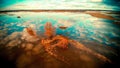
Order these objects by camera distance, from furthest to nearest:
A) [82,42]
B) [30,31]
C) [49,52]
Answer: [30,31], [82,42], [49,52]

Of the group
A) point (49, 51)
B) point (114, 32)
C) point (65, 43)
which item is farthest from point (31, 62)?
point (114, 32)

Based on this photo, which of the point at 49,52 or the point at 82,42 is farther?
the point at 82,42

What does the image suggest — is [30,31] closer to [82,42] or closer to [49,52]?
[49,52]

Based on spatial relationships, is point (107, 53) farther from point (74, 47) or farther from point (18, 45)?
point (18, 45)

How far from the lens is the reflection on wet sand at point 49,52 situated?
347 cm

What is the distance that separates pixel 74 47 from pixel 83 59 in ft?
2.49

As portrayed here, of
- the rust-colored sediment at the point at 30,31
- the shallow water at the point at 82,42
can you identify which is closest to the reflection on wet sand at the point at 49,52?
the shallow water at the point at 82,42

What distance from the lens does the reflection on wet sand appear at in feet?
11.4

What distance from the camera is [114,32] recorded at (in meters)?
5.62

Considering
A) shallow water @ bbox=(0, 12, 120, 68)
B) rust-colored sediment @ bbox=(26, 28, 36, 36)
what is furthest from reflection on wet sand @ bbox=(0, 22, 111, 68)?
rust-colored sediment @ bbox=(26, 28, 36, 36)

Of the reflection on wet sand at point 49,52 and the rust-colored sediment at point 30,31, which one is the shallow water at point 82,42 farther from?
the rust-colored sediment at point 30,31

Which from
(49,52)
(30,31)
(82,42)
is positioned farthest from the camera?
(30,31)

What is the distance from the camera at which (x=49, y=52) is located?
13.2ft

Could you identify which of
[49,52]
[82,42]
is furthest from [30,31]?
[82,42]
